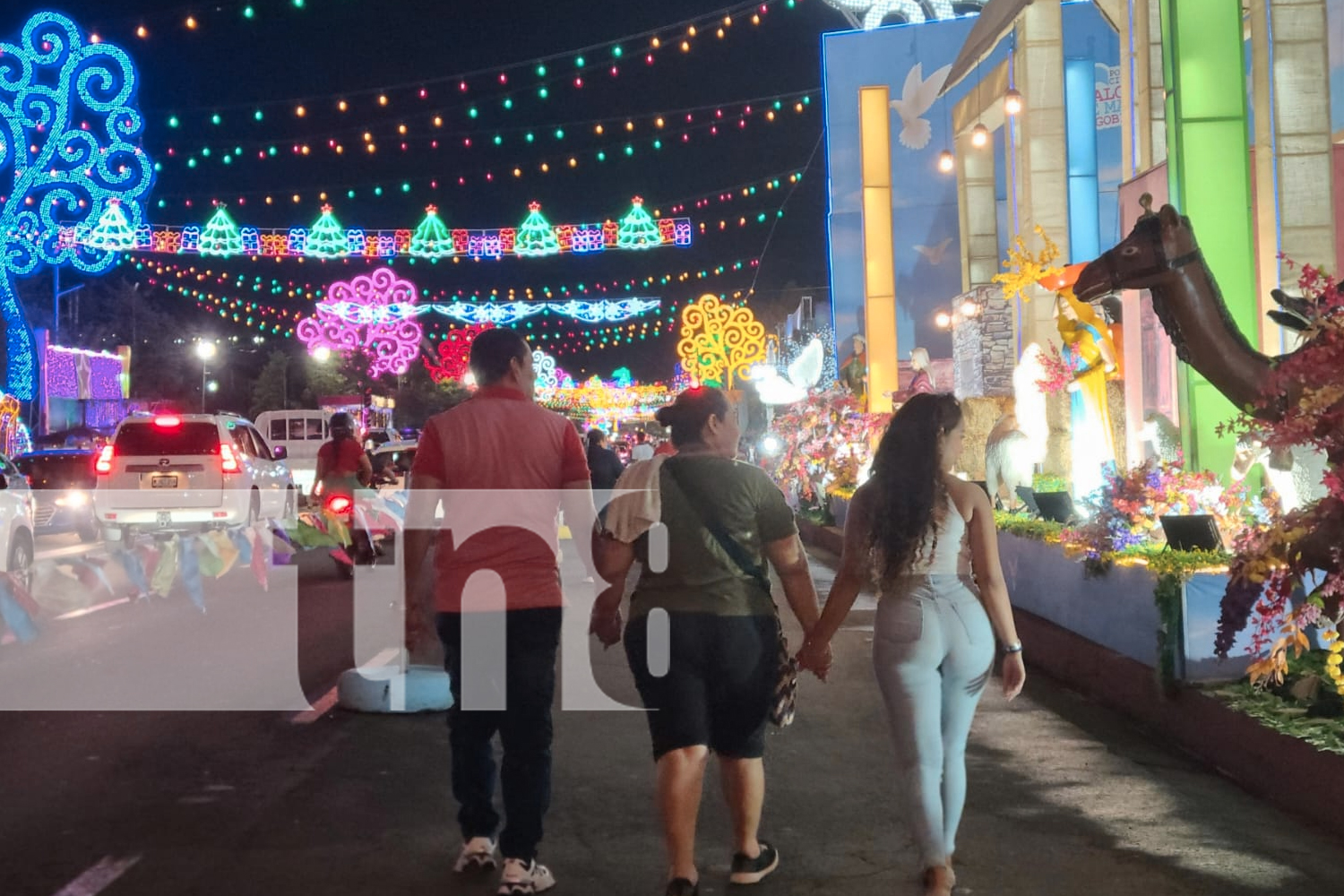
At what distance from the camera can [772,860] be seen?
5.34m

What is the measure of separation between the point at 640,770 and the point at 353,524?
9.34m

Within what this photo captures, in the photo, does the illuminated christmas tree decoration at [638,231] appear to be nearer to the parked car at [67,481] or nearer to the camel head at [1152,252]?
the parked car at [67,481]

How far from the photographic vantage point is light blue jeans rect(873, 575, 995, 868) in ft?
16.3

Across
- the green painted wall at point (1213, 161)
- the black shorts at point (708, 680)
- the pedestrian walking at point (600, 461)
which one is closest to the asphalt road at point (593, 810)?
the black shorts at point (708, 680)

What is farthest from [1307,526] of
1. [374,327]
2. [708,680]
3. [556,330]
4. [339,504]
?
[556,330]

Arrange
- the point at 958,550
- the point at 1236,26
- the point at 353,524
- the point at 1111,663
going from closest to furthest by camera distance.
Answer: the point at 958,550
the point at 1111,663
the point at 1236,26
the point at 353,524

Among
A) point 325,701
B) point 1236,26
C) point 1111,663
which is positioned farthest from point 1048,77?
point 325,701

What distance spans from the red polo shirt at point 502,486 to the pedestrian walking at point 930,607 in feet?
3.41

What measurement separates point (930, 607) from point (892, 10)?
104 ft

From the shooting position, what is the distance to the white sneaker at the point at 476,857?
541 cm

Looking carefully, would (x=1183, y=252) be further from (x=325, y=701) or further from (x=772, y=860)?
(x=325, y=701)

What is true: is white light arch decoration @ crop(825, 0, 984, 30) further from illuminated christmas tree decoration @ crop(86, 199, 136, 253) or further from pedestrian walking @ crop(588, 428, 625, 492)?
pedestrian walking @ crop(588, 428, 625, 492)

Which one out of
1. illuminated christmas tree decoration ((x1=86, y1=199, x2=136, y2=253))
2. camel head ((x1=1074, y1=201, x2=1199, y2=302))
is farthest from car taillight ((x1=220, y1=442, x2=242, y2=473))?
camel head ((x1=1074, y1=201, x2=1199, y2=302))

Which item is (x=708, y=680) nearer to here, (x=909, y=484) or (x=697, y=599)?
(x=697, y=599)
